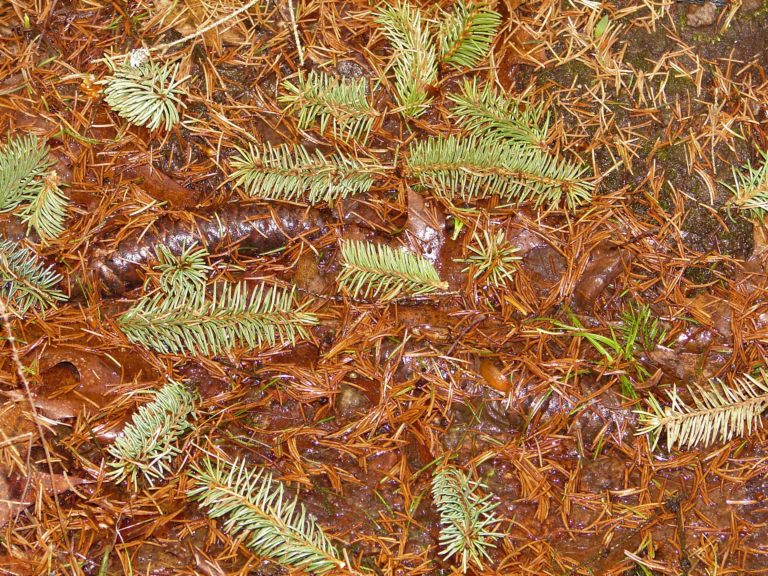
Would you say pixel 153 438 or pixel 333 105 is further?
pixel 333 105

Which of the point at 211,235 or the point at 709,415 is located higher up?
the point at 709,415

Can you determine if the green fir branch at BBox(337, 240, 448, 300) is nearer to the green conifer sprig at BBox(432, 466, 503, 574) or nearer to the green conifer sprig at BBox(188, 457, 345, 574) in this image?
the green conifer sprig at BBox(432, 466, 503, 574)

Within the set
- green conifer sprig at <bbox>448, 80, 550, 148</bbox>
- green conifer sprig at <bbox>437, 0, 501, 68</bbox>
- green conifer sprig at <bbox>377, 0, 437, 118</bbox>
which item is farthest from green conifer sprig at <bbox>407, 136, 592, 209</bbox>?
green conifer sprig at <bbox>437, 0, 501, 68</bbox>

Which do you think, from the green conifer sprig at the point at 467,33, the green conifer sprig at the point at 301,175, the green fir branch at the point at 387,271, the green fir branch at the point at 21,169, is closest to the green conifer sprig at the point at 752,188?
the green conifer sprig at the point at 467,33

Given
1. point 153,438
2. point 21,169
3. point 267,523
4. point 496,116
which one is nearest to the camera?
point 267,523

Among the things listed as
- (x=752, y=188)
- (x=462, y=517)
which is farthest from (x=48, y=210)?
(x=752, y=188)

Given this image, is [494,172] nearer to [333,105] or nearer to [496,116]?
[496,116]
